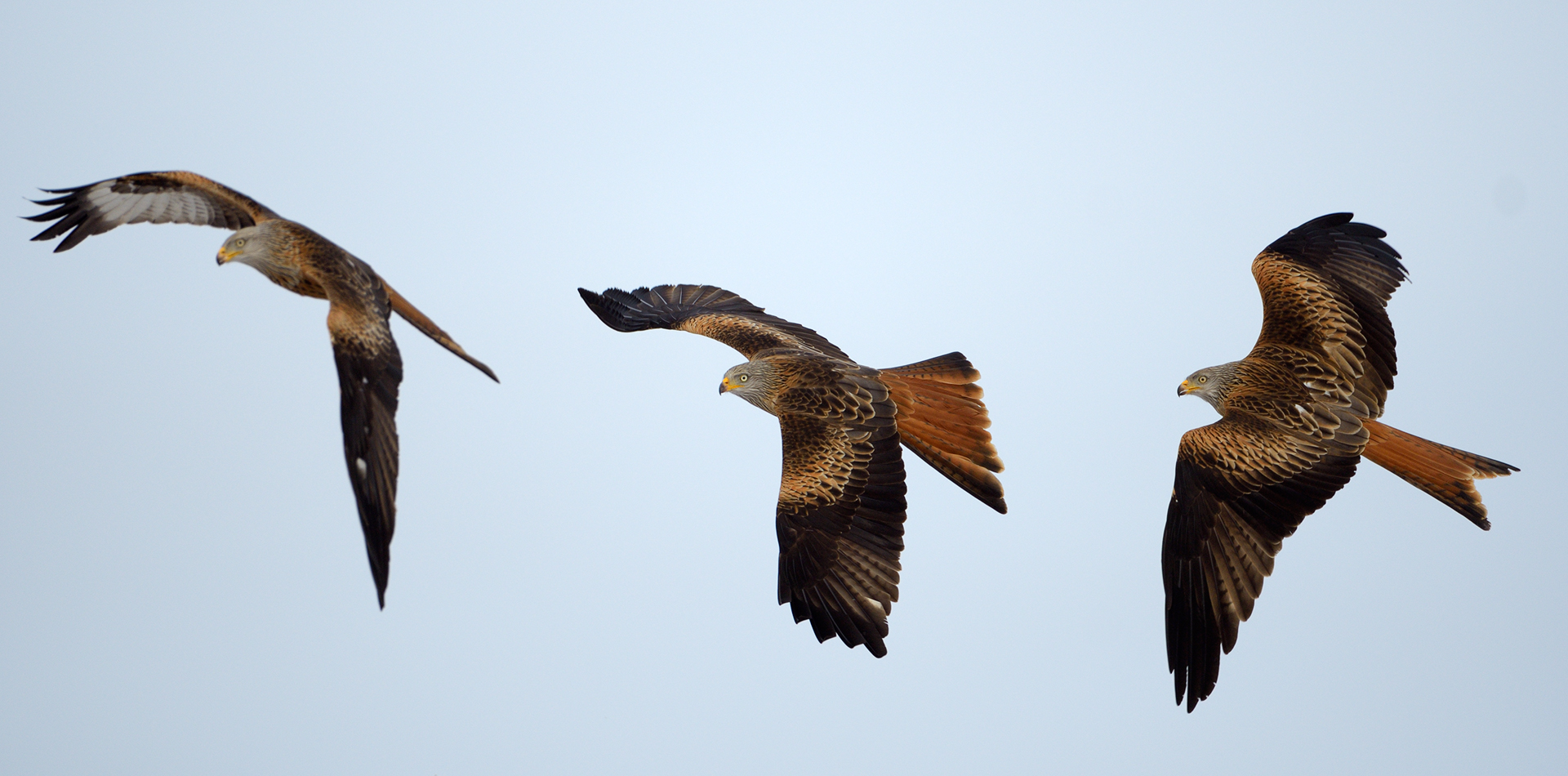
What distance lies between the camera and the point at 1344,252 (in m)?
8.70

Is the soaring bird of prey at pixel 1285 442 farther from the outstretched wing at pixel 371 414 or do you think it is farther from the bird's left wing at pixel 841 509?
the outstretched wing at pixel 371 414

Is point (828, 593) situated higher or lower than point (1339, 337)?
lower

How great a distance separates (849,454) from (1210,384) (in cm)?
262

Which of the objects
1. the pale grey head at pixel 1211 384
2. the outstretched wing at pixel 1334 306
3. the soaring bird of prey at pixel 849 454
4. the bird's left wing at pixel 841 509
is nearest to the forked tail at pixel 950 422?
the soaring bird of prey at pixel 849 454

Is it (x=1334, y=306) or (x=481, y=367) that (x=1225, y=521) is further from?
(x=481, y=367)

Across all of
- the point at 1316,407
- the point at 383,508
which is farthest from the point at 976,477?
the point at 383,508

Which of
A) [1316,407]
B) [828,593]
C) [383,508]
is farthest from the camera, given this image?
[1316,407]

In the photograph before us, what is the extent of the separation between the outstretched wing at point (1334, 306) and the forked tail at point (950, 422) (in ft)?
6.56

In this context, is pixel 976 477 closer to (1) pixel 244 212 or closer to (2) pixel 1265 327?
(2) pixel 1265 327

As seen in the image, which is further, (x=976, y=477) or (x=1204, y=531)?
(x=976, y=477)

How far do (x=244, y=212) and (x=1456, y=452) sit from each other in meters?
8.06

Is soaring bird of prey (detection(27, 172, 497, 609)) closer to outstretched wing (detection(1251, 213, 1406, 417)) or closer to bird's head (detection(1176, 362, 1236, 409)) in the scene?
bird's head (detection(1176, 362, 1236, 409))

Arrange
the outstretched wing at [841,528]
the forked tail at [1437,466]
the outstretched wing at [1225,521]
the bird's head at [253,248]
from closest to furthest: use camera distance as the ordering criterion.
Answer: the bird's head at [253,248]
the outstretched wing at [841,528]
the outstretched wing at [1225,521]
the forked tail at [1437,466]

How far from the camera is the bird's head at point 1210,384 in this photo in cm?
845
